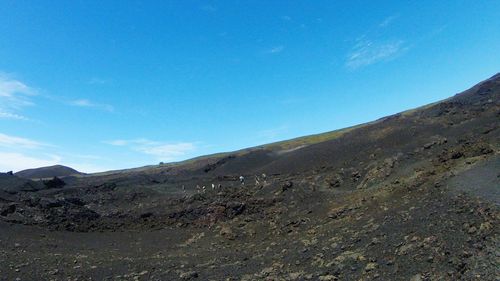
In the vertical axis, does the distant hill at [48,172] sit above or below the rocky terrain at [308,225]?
above

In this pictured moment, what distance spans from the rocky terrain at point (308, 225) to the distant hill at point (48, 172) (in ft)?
197

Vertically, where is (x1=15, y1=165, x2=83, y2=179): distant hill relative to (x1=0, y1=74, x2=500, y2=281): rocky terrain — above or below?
above

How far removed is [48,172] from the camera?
290 feet

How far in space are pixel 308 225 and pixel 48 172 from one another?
279 feet

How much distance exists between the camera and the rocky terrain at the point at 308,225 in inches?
449

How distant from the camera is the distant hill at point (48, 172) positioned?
85525 mm

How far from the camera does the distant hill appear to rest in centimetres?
8553

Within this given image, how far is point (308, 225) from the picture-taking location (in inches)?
715

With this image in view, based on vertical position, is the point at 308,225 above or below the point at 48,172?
below

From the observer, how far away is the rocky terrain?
37.4ft

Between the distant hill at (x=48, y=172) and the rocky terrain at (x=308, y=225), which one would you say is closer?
the rocky terrain at (x=308, y=225)

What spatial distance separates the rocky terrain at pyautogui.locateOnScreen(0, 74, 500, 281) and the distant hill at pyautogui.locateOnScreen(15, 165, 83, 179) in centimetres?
6001

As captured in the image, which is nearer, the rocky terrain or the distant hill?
the rocky terrain

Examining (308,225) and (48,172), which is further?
(48,172)
